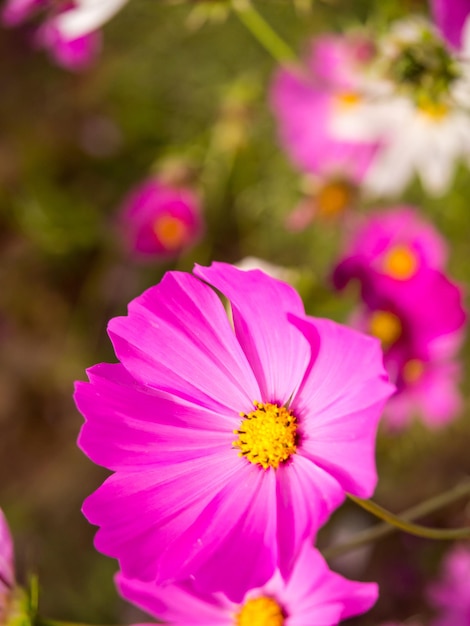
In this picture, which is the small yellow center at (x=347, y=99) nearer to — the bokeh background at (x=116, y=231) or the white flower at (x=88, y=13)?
the bokeh background at (x=116, y=231)

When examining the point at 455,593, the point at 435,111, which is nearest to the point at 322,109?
the point at 435,111

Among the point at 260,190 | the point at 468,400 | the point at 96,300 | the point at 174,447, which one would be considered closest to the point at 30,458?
the point at 96,300

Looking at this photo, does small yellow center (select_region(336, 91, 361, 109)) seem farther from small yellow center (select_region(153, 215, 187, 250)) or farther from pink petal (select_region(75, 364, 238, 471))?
pink petal (select_region(75, 364, 238, 471))

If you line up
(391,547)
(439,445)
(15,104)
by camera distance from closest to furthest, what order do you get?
(391,547), (439,445), (15,104)

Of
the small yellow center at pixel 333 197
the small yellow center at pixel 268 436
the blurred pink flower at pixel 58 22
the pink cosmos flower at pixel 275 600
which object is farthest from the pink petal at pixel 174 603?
the small yellow center at pixel 333 197

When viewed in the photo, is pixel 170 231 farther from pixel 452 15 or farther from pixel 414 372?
pixel 452 15

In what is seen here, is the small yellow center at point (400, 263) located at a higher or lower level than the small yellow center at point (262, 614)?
higher

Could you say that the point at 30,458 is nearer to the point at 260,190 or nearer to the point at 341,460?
the point at 260,190
